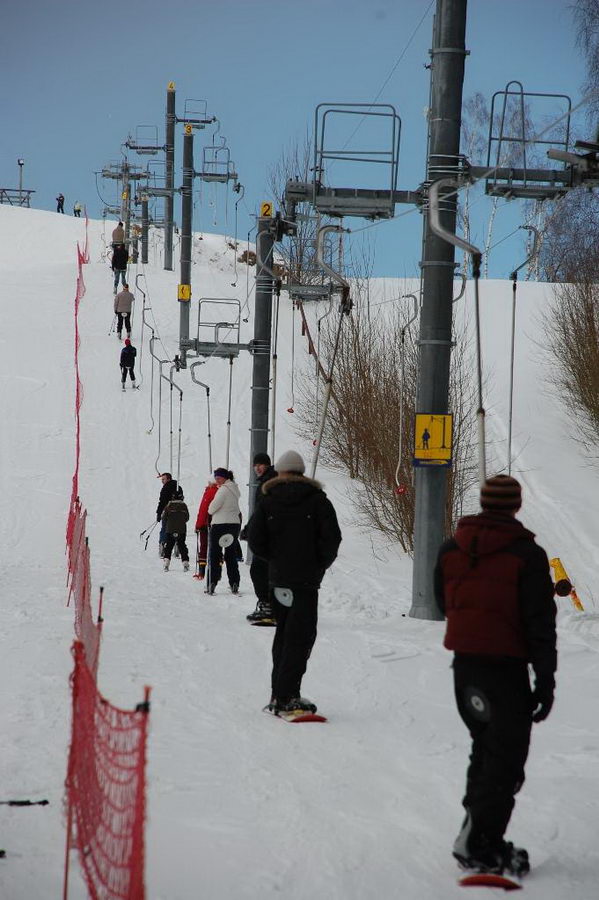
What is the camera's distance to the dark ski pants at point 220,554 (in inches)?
549

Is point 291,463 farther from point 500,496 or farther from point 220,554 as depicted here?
point 220,554

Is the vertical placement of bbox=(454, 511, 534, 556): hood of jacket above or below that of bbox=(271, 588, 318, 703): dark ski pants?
above

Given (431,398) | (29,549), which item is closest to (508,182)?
(431,398)

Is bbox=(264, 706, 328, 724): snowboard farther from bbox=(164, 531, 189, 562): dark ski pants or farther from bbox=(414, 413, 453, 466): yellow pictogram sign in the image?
bbox=(164, 531, 189, 562): dark ski pants

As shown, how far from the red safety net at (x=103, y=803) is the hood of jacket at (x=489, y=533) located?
5.09 ft

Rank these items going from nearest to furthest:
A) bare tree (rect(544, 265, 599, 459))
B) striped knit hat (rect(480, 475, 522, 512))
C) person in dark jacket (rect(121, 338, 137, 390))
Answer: striped knit hat (rect(480, 475, 522, 512)) → bare tree (rect(544, 265, 599, 459)) → person in dark jacket (rect(121, 338, 137, 390))

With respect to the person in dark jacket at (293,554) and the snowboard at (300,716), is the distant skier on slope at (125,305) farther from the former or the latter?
the snowboard at (300,716)

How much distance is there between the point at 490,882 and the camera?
488 cm

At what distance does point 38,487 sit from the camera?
25859 millimetres

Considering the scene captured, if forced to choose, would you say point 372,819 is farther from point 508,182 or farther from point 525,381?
point 525,381

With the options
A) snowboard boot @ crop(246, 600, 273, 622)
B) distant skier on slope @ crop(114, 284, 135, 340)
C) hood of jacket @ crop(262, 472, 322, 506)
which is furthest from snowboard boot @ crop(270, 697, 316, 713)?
distant skier on slope @ crop(114, 284, 135, 340)

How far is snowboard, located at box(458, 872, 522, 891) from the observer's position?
4.85m

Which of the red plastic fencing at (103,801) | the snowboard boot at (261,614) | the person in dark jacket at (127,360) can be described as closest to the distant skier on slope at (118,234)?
the person in dark jacket at (127,360)

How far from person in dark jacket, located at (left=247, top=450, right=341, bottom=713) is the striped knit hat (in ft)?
8.52
